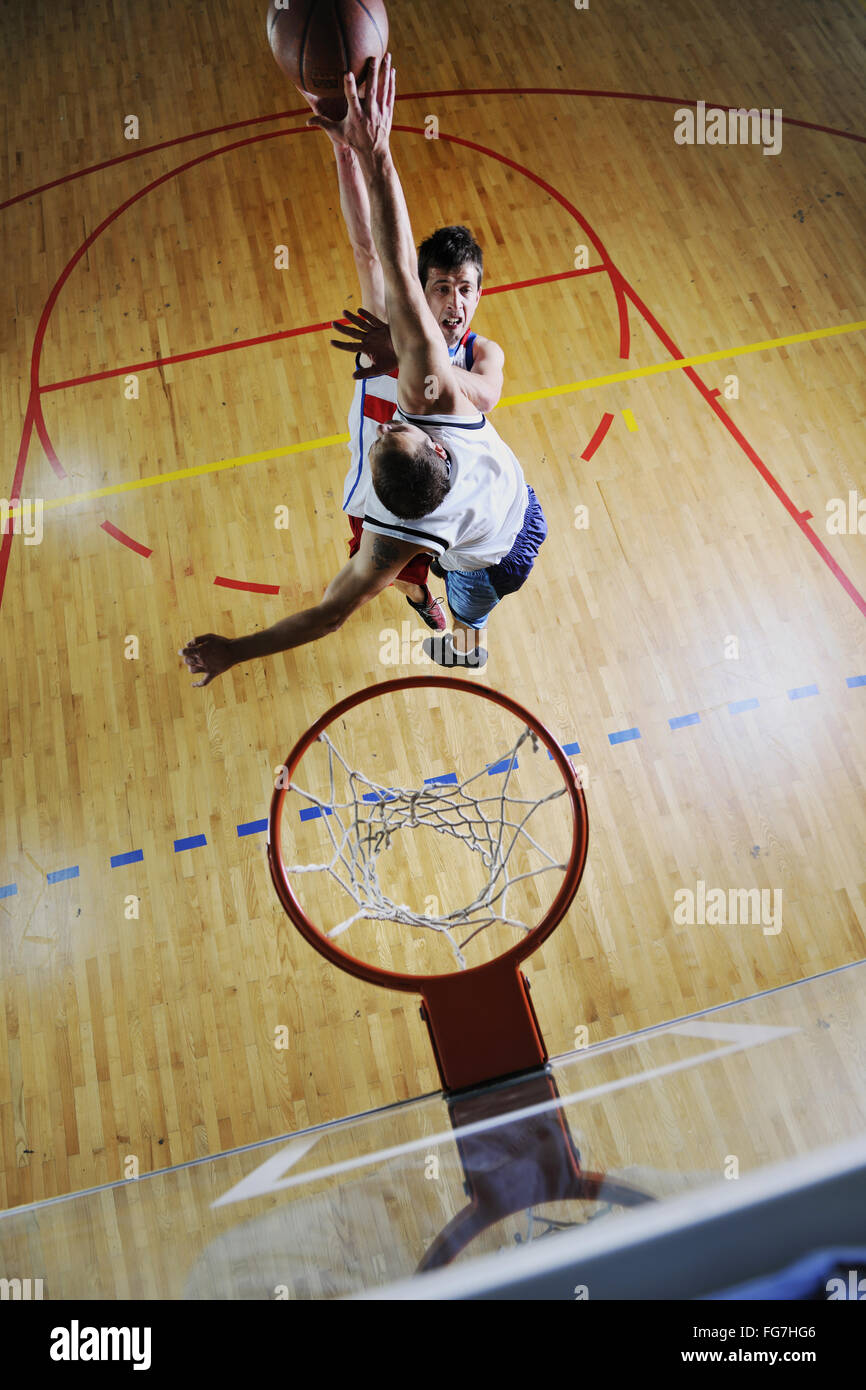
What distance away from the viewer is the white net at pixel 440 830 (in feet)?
10.4

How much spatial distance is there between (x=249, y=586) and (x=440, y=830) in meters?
1.42

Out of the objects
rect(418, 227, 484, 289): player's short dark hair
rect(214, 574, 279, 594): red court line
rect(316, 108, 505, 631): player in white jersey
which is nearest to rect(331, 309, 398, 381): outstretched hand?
rect(316, 108, 505, 631): player in white jersey

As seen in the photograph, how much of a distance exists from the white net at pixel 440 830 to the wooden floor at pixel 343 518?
0.28 meters

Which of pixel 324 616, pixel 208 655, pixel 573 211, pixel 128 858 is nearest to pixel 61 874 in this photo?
pixel 128 858

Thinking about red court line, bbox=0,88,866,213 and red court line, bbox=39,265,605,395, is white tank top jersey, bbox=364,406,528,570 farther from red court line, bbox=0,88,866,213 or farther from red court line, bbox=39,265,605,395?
red court line, bbox=0,88,866,213

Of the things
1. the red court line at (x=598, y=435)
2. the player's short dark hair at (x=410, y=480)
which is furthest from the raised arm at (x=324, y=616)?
the red court line at (x=598, y=435)

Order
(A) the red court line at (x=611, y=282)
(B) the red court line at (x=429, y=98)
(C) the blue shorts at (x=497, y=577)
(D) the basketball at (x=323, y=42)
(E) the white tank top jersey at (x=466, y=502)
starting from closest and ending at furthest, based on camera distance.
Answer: (D) the basketball at (x=323, y=42) → (E) the white tank top jersey at (x=466, y=502) → (C) the blue shorts at (x=497, y=577) → (A) the red court line at (x=611, y=282) → (B) the red court line at (x=429, y=98)

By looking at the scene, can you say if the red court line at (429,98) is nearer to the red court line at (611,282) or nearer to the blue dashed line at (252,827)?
the red court line at (611,282)

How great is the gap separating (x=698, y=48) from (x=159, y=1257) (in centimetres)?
643

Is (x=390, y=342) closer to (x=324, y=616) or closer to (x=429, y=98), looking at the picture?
(x=324, y=616)

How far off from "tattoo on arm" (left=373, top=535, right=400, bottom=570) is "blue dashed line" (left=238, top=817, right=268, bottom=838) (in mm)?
1208

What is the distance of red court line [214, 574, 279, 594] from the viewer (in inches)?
152

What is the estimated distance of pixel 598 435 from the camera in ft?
13.6

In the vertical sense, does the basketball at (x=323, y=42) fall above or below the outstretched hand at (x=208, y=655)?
above
